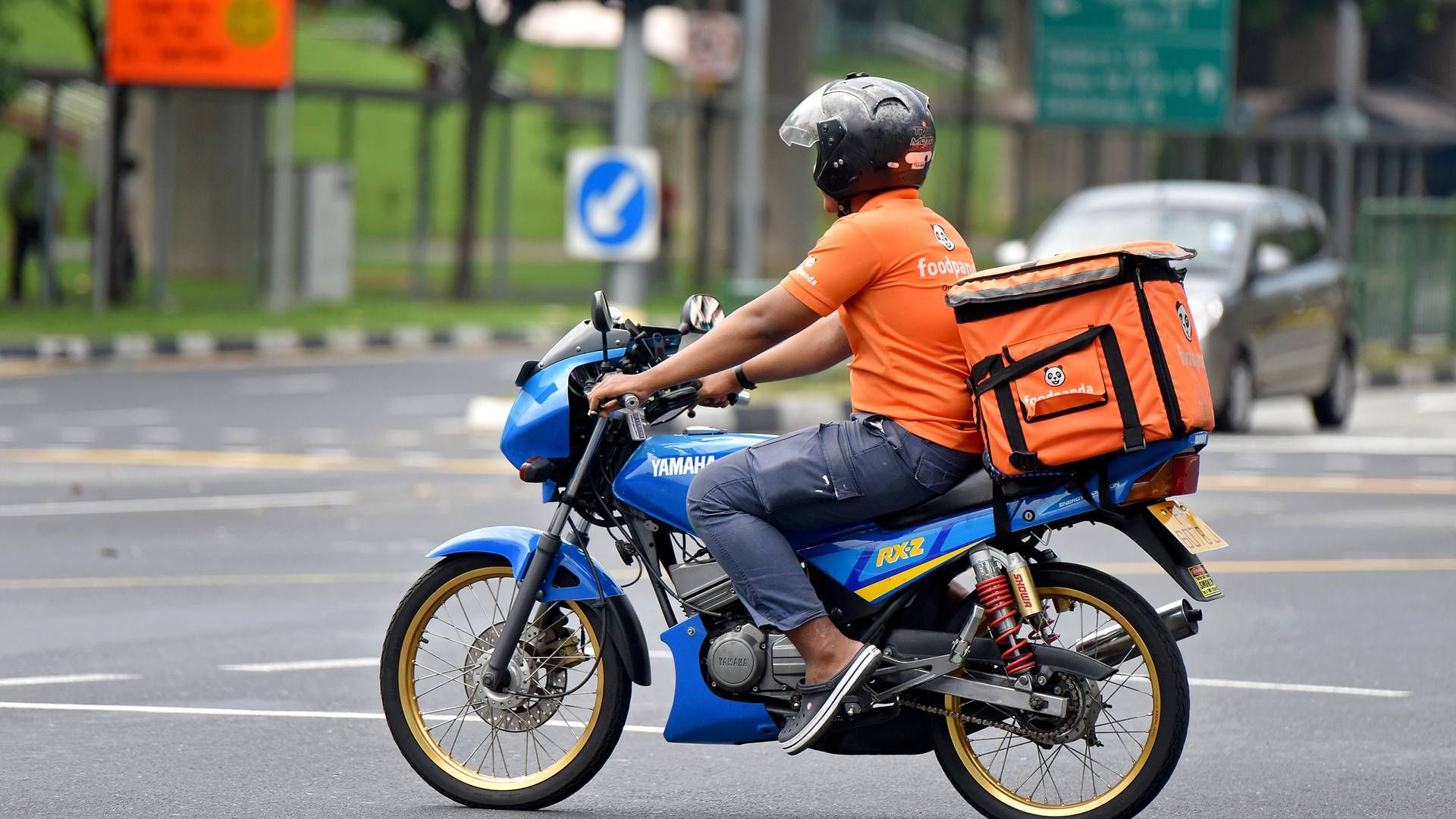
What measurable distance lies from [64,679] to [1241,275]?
11.3 metres

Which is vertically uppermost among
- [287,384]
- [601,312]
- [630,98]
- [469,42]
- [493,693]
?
[469,42]

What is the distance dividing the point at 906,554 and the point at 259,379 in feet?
51.6

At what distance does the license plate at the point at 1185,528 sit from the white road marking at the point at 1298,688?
90.4 inches

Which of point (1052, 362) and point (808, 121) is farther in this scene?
point (808, 121)

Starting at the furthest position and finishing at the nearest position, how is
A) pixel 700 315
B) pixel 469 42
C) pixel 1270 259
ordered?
pixel 469 42 < pixel 1270 259 < pixel 700 315

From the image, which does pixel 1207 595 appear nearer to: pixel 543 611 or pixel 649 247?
pixel 543 611

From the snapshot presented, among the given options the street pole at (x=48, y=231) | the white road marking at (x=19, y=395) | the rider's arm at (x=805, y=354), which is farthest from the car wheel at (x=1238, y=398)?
the street pole at (x=48, y=231)

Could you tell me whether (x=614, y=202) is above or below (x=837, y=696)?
above

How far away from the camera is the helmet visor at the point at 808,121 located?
5422mm

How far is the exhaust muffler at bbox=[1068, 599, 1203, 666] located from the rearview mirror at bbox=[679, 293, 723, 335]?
3.85ft

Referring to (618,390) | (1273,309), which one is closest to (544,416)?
(618,390)

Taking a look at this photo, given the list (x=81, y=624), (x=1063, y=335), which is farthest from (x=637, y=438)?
(x=81, y=624)

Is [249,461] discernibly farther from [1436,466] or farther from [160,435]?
[1436,466]

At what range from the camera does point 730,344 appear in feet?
17.8
